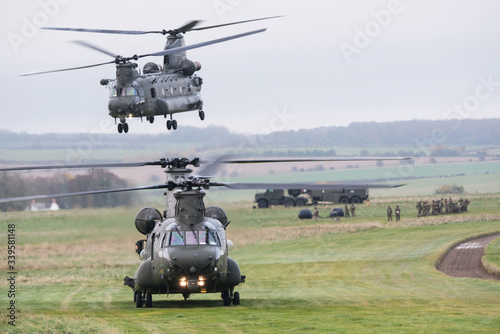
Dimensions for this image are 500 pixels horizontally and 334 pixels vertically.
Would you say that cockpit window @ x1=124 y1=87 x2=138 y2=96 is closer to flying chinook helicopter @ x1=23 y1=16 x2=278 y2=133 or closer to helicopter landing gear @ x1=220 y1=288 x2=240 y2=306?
flying chinook helicopter @ x1=23 y1=16 x2=278 y2=133

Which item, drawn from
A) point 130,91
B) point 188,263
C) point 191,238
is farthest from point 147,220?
point 130,91

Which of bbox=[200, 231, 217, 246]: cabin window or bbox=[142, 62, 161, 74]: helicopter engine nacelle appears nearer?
bbox=[200, 231, 217, 246]: cabin window

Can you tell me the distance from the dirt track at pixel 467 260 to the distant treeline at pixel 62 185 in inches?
695

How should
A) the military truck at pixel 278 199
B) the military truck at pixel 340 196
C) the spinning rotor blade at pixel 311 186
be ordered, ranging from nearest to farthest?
the spinning rotor blade at pixel 311 186 → the military truck at pixel 278 199 → the military truck at pixel 340 196

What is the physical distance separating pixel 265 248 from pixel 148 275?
120 ft

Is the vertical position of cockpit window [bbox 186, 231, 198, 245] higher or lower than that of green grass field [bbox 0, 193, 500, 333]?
higher

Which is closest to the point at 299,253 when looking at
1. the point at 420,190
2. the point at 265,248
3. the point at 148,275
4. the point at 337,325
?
the point at 265,248

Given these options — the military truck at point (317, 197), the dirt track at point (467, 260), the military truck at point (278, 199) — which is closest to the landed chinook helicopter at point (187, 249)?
the dirt track at point (467, 260)

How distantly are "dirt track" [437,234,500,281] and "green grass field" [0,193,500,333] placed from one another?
96 centimetres

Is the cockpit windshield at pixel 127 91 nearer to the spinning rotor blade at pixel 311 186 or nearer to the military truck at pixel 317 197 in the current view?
the spinning rotor blade at pixel 311 186

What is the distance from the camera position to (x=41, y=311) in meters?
31.7

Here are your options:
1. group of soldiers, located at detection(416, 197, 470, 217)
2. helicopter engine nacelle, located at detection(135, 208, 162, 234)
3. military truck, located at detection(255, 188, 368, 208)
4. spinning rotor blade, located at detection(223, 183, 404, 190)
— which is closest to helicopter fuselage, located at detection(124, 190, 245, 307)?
helicopter engine nacelle, located at detection(135, 208, 162, 234)

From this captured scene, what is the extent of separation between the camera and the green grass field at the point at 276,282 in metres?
26.1

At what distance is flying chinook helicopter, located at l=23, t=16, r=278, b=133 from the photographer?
4794 centimetres
